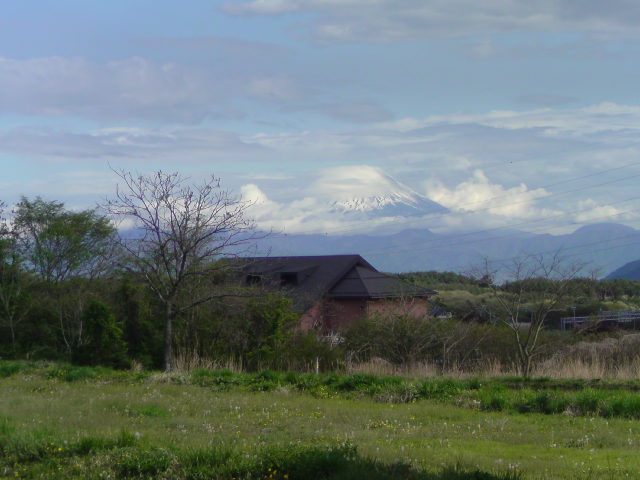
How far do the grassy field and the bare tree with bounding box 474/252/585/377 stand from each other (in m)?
6.36

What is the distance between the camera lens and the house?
87.3ft

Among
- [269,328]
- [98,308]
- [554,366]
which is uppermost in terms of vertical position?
[98,308]

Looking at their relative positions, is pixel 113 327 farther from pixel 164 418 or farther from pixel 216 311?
pixel 164 418

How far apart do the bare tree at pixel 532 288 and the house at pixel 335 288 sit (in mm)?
3404

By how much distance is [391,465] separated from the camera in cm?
688

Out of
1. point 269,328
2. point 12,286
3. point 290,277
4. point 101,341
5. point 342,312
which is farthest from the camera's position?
point 290,277

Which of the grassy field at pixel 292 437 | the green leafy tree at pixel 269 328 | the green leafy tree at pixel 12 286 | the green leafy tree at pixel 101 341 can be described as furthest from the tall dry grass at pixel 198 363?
the green leafy tree at pixel 12 286

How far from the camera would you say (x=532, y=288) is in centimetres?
2219

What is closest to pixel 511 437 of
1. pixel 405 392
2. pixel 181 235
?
pixel 405 392

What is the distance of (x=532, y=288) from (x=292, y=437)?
14.5 metres

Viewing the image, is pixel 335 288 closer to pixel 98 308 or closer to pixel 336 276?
pixel 336 276

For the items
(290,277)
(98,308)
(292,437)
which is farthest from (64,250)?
(292,437)

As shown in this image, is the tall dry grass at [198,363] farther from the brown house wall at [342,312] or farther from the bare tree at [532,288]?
the bare tree at [532,288]

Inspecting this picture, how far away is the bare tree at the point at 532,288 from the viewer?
2061cm
